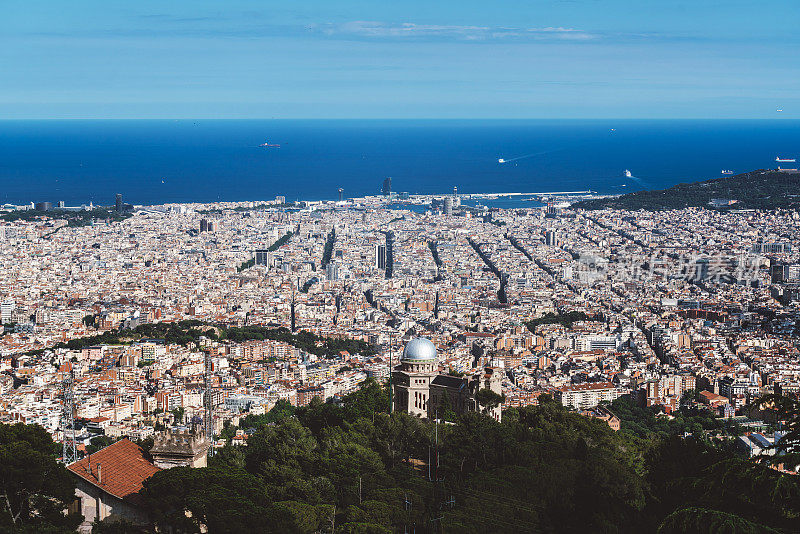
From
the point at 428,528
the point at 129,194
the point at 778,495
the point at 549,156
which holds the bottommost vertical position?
the point at 428,528

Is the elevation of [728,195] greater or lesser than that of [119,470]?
greater

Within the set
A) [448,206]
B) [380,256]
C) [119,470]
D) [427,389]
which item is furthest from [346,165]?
[119,470]

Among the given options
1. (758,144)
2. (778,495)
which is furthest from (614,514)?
(758,144)

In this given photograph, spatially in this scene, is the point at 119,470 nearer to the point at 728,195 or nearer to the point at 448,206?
the point at 448,206

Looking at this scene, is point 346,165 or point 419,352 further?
point 346,165

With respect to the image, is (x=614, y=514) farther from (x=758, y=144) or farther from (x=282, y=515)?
(x=758, y=144)

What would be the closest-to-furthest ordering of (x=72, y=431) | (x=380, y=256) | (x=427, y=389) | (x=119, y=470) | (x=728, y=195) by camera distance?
(x=119, y=470) < (x=72, y=431) < (x=427, y=389) < (x=380, y=256) < (x=728, y=195)

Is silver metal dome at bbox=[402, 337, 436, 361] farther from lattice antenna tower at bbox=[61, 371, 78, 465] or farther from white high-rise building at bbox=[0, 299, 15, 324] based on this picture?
white high-rise building at bbox=[0, 299, 15, 324]
